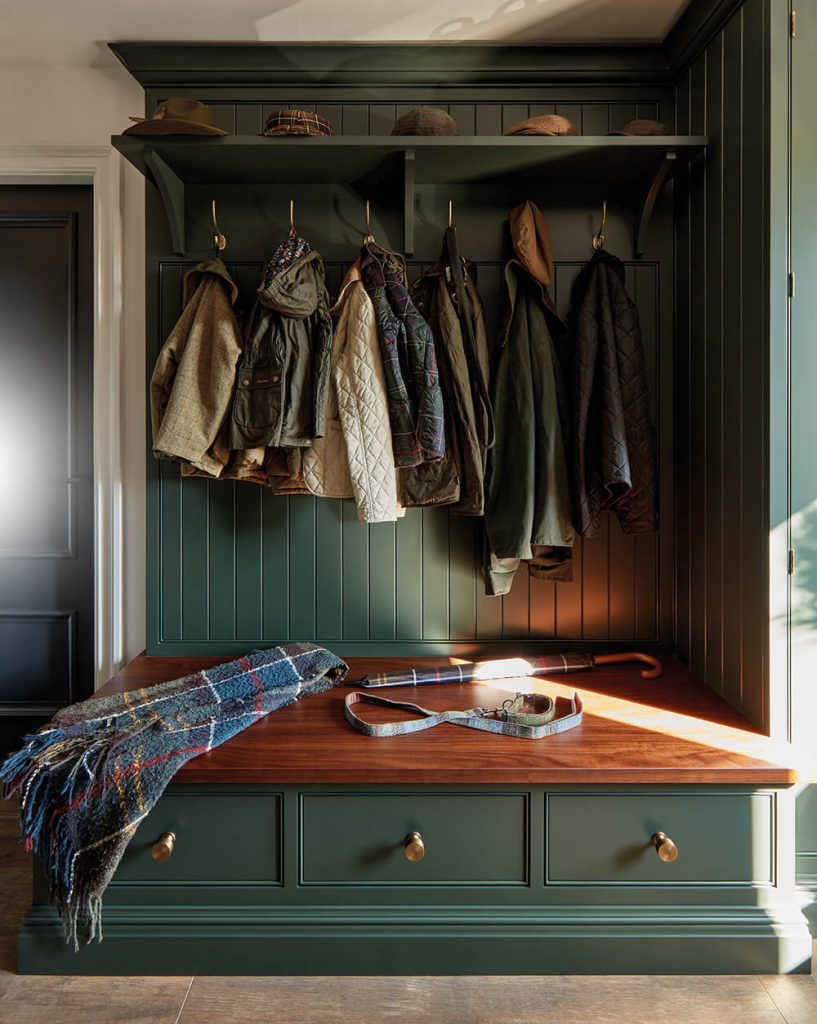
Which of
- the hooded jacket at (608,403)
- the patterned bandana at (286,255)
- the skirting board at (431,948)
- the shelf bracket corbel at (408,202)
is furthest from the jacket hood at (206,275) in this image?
the skirting board at (431,948)

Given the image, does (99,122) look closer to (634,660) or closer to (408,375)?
(408,375)

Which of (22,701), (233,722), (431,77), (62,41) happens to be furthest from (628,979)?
(62,41)

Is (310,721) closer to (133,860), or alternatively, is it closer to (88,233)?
(133,860)

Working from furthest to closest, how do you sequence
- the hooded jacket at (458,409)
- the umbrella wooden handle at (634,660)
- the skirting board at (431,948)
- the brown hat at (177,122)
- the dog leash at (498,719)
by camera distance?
the umbrella wooden handle at (634,660) → the hooded jacket at (458,409) → the brown hat at (177,122) → the dog leash at (498,719) → the skirting board at (431,948)

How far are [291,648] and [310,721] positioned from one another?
348 mm

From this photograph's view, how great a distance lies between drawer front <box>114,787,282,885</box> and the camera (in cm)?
154

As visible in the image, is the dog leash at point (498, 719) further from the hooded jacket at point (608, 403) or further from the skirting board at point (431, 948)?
the hooded jacket at point (608, 403)

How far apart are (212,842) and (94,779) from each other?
0.29m

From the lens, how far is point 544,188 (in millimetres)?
2092

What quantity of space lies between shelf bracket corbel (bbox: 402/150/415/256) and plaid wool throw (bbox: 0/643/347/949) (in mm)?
1336

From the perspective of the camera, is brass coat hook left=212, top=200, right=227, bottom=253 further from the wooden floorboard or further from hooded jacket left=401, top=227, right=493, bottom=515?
the wooden floorboard

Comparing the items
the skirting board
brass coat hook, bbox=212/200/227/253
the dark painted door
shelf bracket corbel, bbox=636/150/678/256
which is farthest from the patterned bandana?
the skirting board

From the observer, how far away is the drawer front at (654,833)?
1532mm

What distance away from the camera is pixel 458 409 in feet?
6.20
